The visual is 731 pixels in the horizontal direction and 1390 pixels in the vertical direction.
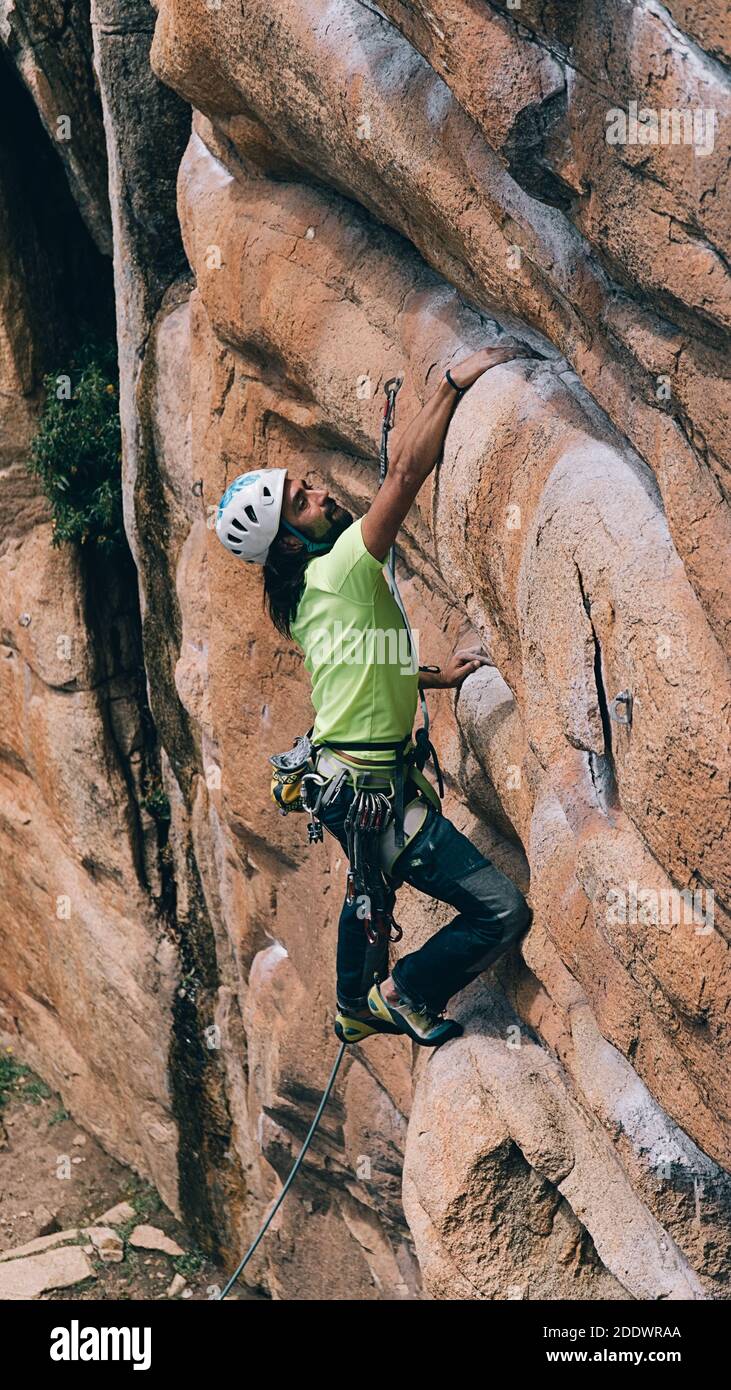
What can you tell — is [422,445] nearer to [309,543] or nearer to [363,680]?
[309,543]

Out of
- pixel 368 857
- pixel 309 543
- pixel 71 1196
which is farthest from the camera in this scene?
pixel 71 1196

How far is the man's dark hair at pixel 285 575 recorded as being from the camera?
18.5 ft

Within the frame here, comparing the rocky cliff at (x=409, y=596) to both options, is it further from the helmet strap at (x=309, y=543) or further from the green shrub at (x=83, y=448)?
the helmet strap at (x=309, y=543)

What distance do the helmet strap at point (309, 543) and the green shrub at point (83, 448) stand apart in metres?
4.12

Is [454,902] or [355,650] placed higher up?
[355,650]

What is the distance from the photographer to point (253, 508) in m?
5.50

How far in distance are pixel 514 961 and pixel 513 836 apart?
455mm

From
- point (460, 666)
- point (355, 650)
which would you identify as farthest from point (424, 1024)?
point (355, 650)

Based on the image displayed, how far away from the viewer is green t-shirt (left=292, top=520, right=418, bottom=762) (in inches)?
215

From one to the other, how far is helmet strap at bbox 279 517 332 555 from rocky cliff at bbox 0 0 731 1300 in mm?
373

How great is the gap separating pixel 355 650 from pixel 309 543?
1.34ft

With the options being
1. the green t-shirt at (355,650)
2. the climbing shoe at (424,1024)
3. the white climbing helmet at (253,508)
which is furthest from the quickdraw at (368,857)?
the white climbing helmet at (253,508)

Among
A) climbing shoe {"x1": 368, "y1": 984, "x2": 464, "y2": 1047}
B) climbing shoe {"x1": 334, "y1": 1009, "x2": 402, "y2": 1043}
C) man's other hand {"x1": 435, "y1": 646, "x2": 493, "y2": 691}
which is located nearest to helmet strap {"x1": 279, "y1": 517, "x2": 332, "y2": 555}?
man's other hand {"x1": 435, "y1": 646, "x2": 493, "y2": 691}

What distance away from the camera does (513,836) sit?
19.7 ft
